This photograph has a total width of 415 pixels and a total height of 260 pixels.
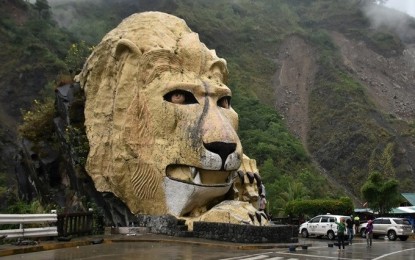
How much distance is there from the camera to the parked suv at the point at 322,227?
27.2m

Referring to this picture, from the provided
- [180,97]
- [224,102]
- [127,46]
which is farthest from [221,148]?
[127,46]

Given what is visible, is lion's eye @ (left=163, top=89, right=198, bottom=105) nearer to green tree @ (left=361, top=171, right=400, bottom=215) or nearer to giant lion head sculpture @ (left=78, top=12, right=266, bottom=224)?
giant lion head sculpture @ (left=78, top=12, right=266, bottom=224)

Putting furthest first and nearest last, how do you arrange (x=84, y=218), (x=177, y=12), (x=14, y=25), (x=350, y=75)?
1. (x=177, y=12)
2. (x=350, y=75)
3. (x=14, y=25)
4. (x=84, y=218)

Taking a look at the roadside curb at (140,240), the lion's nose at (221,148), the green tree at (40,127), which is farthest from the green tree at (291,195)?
the roadside curb at (140,240)

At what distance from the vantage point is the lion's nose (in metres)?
18.3

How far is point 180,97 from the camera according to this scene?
19438 mm

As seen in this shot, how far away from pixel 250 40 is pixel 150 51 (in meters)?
88.0

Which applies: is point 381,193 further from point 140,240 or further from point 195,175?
point 140,240

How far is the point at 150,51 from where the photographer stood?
65.9 feet

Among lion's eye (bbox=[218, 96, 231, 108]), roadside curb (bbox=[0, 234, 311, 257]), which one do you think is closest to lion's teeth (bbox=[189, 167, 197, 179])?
roadside curb (bbox=[0, 234, 311, 257])

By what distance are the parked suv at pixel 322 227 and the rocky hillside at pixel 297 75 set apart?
15717 millimetres

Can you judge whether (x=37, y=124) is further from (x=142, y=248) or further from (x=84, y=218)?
(x=142, y=248)

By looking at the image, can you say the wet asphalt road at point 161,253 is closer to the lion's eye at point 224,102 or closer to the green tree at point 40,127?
the lion's eye at point 224,102

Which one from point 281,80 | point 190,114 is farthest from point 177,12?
point 190,114
